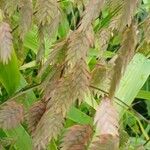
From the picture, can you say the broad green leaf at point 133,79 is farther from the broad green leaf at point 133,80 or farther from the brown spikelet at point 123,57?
the brown spikelet at point 123,57

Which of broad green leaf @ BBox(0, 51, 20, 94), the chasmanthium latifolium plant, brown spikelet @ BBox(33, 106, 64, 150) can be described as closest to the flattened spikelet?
the chasmanthium latifolium plant

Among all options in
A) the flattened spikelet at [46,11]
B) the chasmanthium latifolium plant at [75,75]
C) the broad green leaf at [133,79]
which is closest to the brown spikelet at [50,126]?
the chasmanthium latifolium plant at [75,75]

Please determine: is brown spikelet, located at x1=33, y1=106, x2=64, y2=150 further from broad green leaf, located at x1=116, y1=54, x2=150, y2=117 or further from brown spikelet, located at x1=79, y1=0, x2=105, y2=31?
broad green leaf, located at x1=116, y1=54, x2=150, y2=117

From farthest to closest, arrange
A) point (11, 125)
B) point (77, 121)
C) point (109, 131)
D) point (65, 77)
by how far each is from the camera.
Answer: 1. point (77, 121)
2. point (11, 125)
3. point (65, 77)
4. point (109, 131)

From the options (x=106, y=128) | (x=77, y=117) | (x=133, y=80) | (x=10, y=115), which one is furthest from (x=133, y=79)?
(x=106, y=128)

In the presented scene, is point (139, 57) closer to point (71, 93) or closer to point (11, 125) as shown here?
point (11, 125)

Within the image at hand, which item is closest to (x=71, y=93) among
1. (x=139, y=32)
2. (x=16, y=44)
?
(x=139, y=32)
